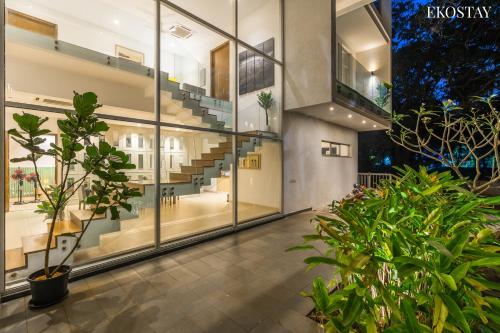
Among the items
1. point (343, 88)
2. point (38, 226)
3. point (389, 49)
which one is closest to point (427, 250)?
point (343, 88)

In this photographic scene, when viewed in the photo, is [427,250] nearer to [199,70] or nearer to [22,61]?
[22,61]

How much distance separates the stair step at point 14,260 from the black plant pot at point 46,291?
57cm

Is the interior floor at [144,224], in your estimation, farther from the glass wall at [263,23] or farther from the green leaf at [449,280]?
the glass wall at [263,23]

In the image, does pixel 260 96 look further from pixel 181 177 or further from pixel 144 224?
pixel 144 224

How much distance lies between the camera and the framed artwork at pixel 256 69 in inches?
229

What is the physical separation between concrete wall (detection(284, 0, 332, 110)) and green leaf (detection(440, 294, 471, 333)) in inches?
182

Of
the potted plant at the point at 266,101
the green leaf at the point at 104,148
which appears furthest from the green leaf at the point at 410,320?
the potted plant at the point at 266,101

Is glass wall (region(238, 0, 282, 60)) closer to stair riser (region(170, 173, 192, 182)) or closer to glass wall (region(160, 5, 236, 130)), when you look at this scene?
glass wall (region(160, 5, 236, 130))

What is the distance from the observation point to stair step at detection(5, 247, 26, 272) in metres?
2.57

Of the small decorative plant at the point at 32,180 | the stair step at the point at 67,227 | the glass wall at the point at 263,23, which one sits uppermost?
the glass wall at the point at 263,23

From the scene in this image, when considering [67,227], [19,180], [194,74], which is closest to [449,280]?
[67,227]

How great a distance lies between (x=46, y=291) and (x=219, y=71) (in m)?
6.64

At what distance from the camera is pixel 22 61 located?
3.81m

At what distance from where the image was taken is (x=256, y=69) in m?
6.09
